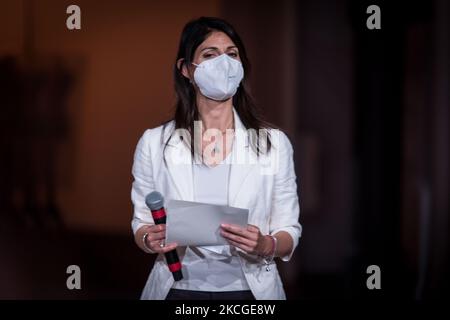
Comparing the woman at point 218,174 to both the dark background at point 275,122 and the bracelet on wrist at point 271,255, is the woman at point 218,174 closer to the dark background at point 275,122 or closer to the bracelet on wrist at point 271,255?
the bracelet on wrist at point 271,255

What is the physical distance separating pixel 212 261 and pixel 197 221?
158mm

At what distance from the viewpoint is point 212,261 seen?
177cm

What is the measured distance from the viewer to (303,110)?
8.26 feet

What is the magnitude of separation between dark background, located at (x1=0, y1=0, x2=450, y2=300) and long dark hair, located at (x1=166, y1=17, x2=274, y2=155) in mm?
208

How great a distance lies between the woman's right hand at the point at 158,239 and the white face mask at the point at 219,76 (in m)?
0.44

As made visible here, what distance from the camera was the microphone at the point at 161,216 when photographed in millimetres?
1640

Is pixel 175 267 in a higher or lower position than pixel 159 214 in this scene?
lower

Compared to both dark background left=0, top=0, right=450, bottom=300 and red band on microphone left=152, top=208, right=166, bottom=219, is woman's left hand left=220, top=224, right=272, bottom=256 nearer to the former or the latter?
red band on microphone left=152, top=208, right=166, bottom=219

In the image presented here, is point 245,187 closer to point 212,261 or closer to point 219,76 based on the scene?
point 212,261

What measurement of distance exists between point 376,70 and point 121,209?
3.95 ft

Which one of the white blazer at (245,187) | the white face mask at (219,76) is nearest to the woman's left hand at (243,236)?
the white blazer at (245,187)

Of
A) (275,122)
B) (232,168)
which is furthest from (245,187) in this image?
(275,122)
